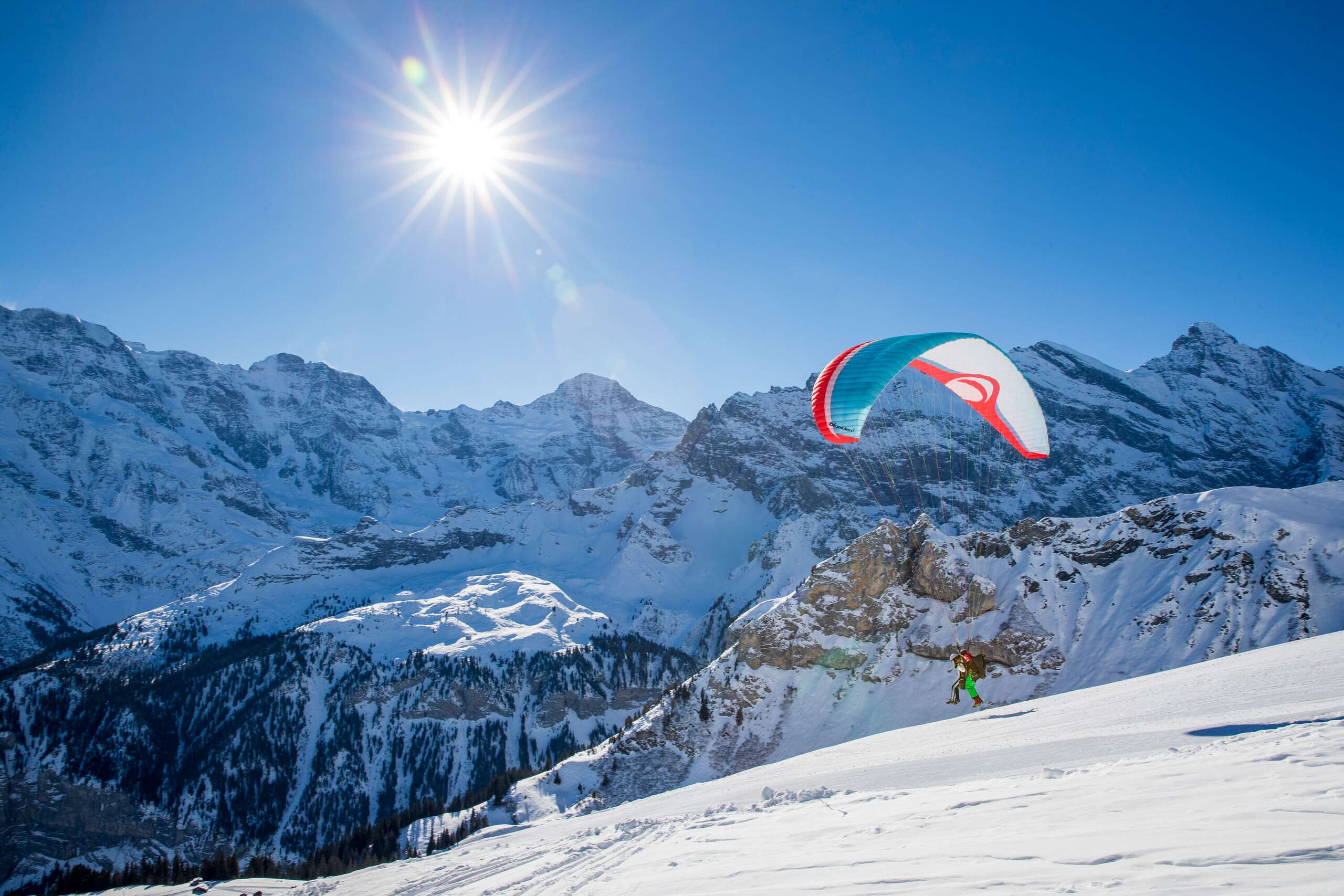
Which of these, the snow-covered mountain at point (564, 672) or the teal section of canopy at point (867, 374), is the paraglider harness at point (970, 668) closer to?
the teal section of canopy at point (867, 374)

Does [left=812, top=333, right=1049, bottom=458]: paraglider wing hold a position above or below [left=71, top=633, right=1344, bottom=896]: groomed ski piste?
above

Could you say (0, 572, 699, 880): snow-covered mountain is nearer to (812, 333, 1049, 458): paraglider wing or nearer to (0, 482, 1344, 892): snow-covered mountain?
(0, 482, 1344, 892): snow-covered mountain

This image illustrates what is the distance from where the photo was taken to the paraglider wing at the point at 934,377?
80.0 feet

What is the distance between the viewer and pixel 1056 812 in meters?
7.80

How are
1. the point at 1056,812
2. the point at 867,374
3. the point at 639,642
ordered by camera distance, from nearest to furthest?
the point at 1056,812, the point at 867,374, the point at 639,642

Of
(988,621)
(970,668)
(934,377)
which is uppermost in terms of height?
(934,377)

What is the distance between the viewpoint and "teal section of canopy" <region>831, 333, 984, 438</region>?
950 inches

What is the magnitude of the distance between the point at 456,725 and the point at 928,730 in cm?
10787

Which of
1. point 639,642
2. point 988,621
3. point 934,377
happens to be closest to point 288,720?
point 639,642

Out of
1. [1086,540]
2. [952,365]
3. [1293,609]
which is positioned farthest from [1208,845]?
[1086,540]

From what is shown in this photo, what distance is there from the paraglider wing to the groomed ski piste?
416 inches

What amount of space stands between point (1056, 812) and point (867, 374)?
1846 cm

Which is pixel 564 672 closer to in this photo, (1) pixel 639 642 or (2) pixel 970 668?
(1) pixel 639 642

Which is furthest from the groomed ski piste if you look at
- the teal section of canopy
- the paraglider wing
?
the teal section of canopy
